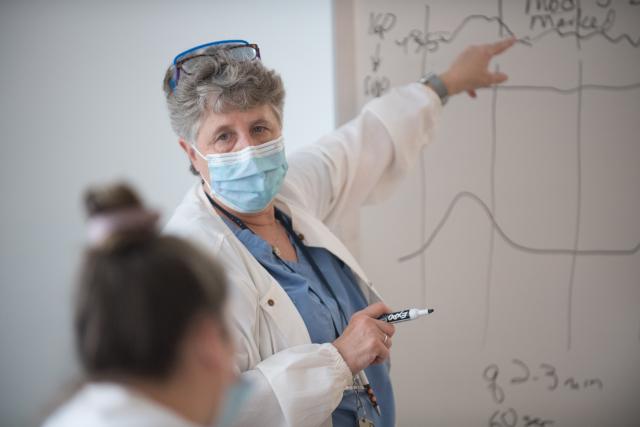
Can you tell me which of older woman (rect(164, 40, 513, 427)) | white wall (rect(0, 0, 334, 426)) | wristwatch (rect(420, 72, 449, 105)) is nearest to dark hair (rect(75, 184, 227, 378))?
older woman (rect(164, 40, 513, 427))

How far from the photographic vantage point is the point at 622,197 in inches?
72.4

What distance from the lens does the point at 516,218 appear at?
1.82m

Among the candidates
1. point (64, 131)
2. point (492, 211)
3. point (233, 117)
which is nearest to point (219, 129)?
point (233, 117)

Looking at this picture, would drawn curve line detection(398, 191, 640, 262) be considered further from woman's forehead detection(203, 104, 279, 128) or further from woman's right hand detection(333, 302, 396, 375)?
woman's forehead detection(203, 104, 279, 128)

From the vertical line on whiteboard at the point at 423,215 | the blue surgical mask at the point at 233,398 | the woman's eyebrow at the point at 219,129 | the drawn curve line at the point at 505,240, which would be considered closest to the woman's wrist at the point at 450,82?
the vertical line on whiteboard at the point at 423,215

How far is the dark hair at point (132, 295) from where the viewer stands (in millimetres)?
603

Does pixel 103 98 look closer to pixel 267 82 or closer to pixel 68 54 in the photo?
pixel 68 54

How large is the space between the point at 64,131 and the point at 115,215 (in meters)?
1.08

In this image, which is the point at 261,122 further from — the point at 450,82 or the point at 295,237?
the point at 450,82

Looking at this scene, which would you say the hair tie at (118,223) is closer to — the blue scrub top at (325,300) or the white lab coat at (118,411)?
the white lab coat at (118,411)

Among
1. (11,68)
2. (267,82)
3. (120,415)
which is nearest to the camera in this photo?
(120,415)

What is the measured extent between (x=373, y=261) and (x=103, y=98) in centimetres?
82

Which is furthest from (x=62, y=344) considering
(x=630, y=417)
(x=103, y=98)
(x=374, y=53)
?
(x=630, y=417)

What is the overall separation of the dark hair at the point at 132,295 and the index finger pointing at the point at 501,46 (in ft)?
4.07
